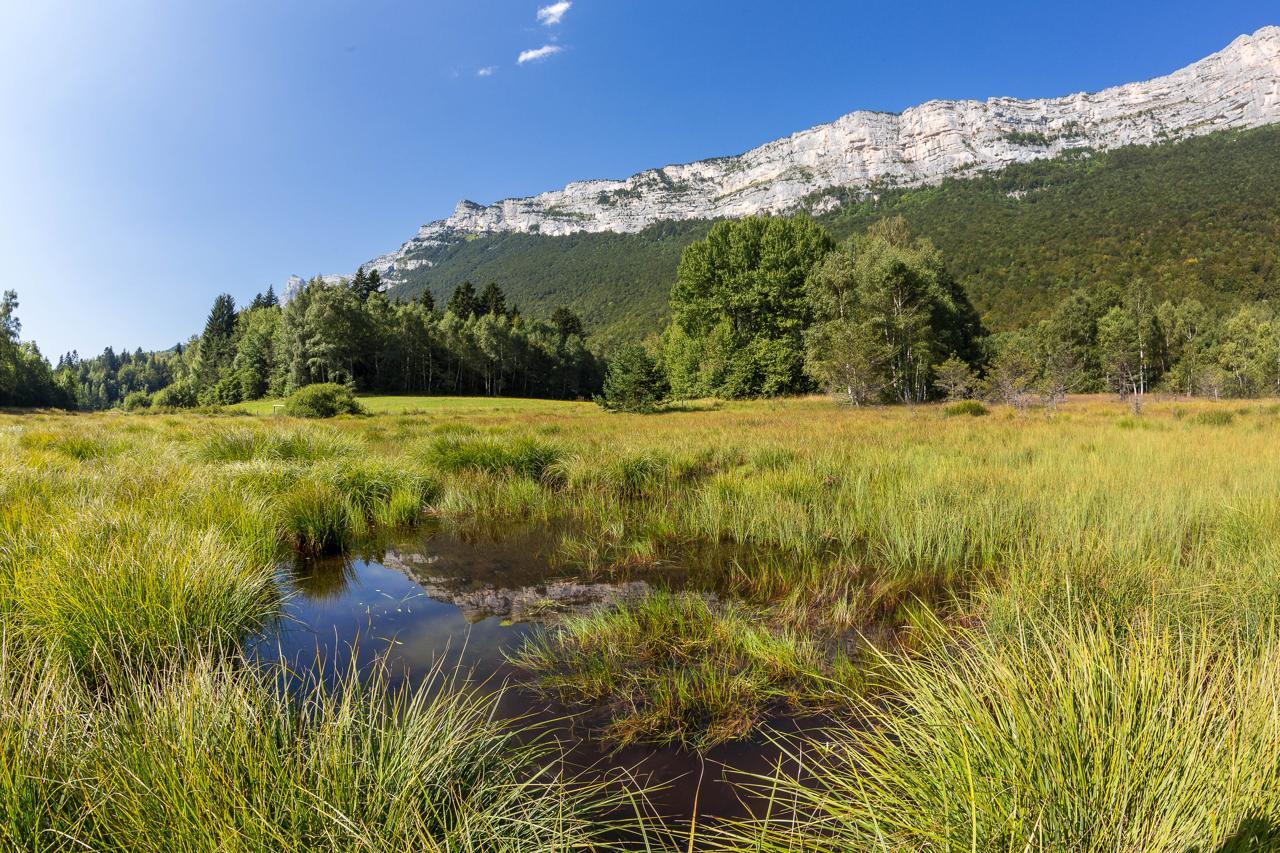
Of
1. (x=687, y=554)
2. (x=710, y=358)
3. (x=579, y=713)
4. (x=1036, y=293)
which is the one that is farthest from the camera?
(x=1036, y=293)

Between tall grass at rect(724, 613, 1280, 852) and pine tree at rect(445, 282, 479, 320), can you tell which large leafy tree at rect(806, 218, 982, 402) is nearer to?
tall grass at rect(724, 613, 1280, 852)

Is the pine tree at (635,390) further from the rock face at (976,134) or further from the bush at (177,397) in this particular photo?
the rock face at (976,134)

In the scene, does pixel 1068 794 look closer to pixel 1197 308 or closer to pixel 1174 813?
pixel 1174 813

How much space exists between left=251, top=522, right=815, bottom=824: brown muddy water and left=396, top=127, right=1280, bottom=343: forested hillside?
7913 cm

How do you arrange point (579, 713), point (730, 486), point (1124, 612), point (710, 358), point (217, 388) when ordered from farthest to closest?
point (217, 388) < point (710, 358) < point (730, 486) < point (1124, 612) < point (579, 713)

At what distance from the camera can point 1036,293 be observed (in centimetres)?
6962

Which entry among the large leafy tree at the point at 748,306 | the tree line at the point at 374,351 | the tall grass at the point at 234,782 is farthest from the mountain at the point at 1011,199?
the tall grass at the point at 234,782

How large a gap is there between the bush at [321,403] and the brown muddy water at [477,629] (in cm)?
2614

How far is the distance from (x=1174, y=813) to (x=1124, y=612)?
7.81 ft

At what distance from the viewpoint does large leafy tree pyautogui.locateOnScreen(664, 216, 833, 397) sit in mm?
39719

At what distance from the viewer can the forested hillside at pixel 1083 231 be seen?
221 ft

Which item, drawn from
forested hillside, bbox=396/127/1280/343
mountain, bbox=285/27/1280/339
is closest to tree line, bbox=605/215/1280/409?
forested hillside, bbox=396/127/1280/343

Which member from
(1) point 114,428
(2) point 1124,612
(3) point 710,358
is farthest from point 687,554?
(3) point 710,358

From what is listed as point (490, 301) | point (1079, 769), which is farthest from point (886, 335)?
point (490, 301)
